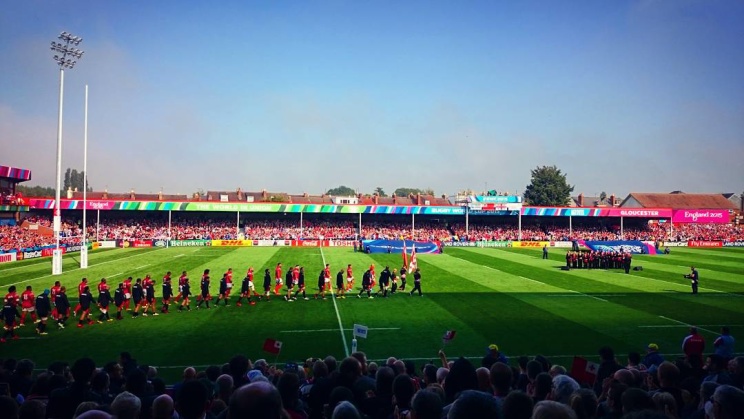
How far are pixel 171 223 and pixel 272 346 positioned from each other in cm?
6314

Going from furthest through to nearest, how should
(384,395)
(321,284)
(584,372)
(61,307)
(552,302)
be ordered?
(321,284) → (552,302) → (61,307) → (584,372) → (384,395)

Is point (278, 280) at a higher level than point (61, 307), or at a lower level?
higher

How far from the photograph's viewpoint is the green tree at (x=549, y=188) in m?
116

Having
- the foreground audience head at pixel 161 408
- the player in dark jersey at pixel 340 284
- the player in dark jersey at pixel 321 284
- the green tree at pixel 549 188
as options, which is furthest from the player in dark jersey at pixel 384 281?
the green tree at pixel 549 188

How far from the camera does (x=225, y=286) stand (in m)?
23.8

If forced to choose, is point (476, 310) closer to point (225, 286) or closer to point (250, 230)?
point (225, 286)

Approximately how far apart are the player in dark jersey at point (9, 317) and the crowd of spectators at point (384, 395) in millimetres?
10222

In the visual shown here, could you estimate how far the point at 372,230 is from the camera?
70.5 metres

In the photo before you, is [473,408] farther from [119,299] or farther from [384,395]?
[119,299]

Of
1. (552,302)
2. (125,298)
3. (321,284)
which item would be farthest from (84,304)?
(552,302)

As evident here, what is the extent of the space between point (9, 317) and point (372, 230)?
179 ft

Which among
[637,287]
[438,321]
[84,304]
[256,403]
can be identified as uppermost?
[256,403]

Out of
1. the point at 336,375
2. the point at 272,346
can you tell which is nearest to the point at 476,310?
the point at 272,346

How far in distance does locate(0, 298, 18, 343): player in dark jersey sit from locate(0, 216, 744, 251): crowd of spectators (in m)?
45.5
